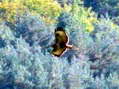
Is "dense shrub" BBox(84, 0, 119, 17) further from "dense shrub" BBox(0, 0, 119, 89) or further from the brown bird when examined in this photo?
the brown bird

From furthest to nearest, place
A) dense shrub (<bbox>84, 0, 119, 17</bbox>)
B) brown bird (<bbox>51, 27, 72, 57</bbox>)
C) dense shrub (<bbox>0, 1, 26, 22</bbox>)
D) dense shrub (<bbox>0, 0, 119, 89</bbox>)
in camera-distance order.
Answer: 1. dense shrub (<bbox>84, 0, 119, 17</bbox>)
2. dense shrub (<bbox>0, 1, 26, 22</bbox>)
3. dense shrub (<bbox>0, 0, 119, 89</bbox>)
4. brown bird (<bbox>51, 27, 72, 57</bbox>)

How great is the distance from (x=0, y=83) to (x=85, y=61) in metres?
6.93

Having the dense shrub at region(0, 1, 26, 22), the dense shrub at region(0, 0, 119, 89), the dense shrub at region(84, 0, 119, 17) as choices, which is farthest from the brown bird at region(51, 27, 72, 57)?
the dense shrub at region(84, 0, 119, 17)

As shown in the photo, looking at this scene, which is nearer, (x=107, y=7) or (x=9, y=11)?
(x=9, y=11)

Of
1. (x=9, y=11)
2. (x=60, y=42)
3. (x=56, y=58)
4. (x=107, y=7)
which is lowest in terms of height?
(x=107, y=7)

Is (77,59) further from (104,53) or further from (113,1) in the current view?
(113,1)

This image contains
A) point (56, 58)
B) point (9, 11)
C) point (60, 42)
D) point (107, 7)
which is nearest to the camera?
point (60, 42)

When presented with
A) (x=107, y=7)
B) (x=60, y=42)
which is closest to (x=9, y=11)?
(x=107, y=7)

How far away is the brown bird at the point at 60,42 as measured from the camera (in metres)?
6.65

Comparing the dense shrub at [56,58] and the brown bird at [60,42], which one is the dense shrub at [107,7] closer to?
the dense shrub at [56,58]

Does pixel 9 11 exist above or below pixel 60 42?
below

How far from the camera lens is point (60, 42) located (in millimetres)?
6766

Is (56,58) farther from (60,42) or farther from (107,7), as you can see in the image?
(60,42)

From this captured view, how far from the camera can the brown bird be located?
6652mm
